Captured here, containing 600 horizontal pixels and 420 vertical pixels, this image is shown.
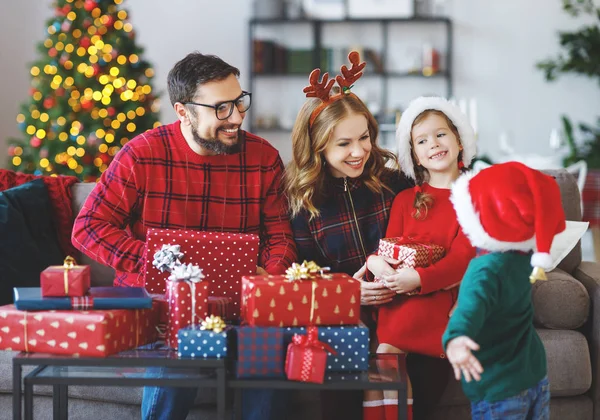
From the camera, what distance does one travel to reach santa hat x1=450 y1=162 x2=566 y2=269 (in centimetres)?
159

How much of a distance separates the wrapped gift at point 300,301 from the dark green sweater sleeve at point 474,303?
246 millimetres

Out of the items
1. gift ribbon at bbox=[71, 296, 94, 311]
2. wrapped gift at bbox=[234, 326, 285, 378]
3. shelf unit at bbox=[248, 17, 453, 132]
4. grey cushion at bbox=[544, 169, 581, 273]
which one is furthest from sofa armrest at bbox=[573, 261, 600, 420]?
shelf unit at bbox=[248, 17, 453, 132]

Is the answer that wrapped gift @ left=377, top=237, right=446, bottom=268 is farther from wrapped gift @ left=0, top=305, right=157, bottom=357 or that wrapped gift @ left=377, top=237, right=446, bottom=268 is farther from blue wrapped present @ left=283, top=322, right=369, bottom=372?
wrapped gift @ left=0, top=305, right=157, bottom=357

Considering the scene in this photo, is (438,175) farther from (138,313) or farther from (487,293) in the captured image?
(138,313)

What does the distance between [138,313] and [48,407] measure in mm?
707

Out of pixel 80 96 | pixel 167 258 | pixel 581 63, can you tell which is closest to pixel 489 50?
pixel 581 63

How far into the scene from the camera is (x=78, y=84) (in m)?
4.39

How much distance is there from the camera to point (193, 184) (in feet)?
7.36

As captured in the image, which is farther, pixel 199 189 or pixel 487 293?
pixel 199 189

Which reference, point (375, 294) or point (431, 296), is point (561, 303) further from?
point (375, 294)

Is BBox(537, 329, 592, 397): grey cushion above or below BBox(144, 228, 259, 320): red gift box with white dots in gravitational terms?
below

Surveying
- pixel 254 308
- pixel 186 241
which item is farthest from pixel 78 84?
pixel 254 308

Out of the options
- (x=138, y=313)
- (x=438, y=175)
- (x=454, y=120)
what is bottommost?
(x=138, y=313)

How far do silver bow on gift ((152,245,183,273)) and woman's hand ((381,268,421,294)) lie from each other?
59cm
